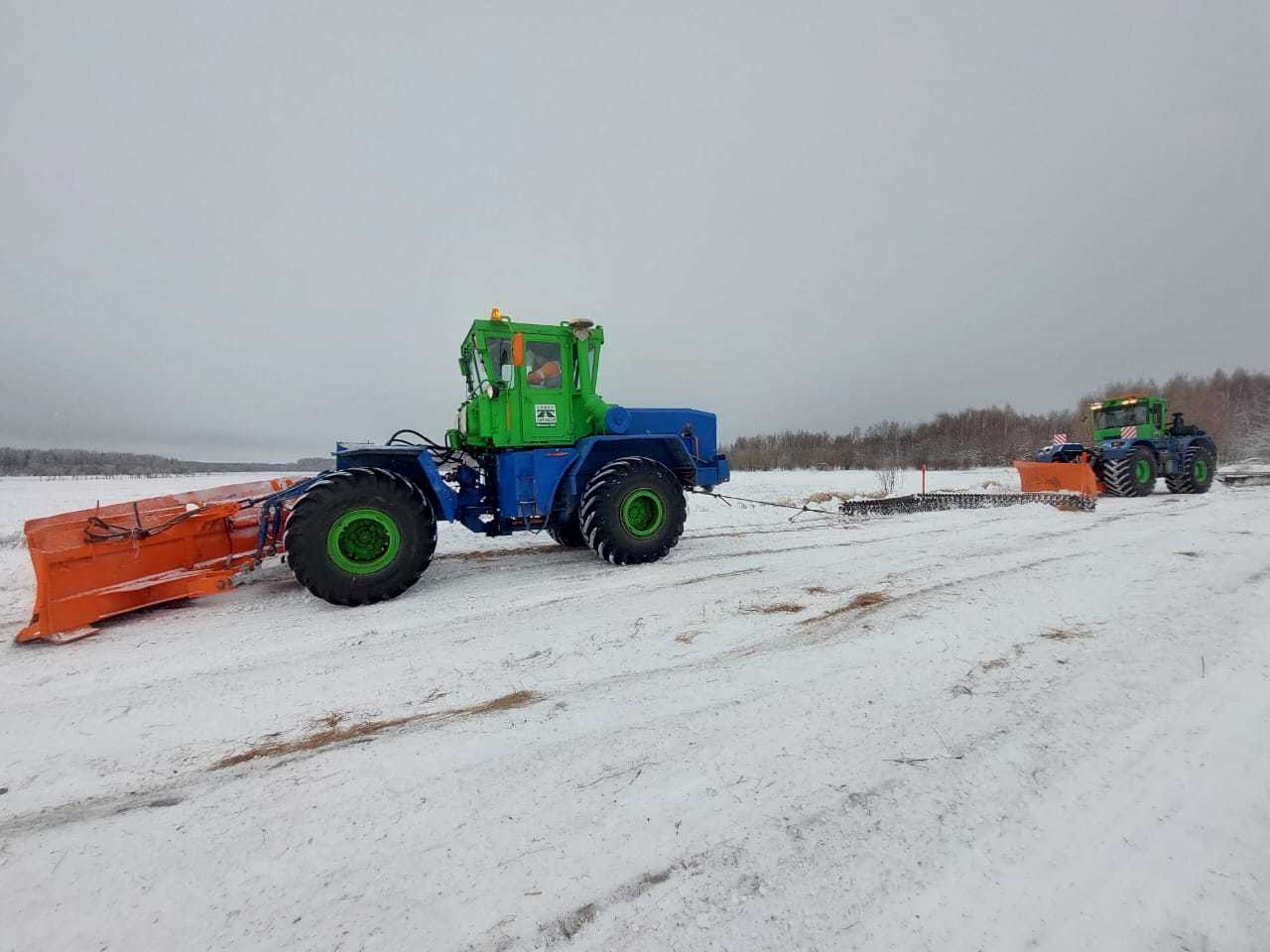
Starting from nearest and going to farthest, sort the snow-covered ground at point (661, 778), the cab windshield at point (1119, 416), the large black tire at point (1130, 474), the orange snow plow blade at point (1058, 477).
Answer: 1. the snow-covered ground at point (661, 778)
2. the orange snow plow blade at point (1058, 477)
3. the large black tire at point (1130, 474)
4. the cab windshield at point (1119, 416)

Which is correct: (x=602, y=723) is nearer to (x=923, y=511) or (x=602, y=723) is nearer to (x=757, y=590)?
(x=757, y=590)

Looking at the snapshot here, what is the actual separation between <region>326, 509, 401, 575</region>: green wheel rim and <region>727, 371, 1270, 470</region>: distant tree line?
41215 mm

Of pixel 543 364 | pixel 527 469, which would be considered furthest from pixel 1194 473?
pixel 527 469

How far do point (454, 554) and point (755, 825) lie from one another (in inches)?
220

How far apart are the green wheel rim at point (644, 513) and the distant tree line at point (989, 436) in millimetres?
39021

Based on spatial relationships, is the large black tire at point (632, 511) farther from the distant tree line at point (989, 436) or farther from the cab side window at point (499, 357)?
the distant tree line at point (989, 436)

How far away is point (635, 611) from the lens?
152 inches

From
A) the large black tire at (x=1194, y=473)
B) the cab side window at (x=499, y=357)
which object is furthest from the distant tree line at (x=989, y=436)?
the cab side window at (x=499, y=357)

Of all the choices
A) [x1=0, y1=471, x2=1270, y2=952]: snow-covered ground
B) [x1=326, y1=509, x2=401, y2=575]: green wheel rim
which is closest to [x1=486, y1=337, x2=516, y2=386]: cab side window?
[x1=326, y1=509, x2=401, y2=575]: green wheel rim

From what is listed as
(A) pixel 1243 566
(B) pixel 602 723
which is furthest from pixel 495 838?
(A) pixel 1243 566

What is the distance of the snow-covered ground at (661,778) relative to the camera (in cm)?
139

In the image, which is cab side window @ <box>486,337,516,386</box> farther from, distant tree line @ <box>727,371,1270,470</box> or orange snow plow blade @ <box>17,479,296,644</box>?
distant tree line @ <box>727,371,1270,470</box>

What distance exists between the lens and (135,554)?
165 inches

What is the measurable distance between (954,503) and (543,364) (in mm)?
8795
